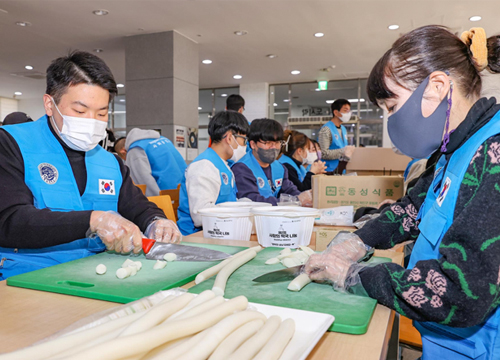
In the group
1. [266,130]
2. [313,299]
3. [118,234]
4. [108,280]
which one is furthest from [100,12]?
[313,299]

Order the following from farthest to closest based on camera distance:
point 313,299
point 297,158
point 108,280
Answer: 1. point 297,158
2. point 108,280
3. point 313,299

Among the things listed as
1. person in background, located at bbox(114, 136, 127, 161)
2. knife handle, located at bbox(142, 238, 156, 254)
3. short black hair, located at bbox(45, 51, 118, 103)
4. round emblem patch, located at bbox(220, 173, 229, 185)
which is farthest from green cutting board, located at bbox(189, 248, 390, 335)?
person in background, located at bbox(114, 136, 127, 161)

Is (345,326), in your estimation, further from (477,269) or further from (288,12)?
(288,12)

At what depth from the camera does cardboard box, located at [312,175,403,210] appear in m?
2.54

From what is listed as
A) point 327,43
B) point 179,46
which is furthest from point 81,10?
point 327,43

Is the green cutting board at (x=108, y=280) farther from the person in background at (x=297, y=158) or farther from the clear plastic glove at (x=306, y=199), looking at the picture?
the person in background at (x=297, y=158)

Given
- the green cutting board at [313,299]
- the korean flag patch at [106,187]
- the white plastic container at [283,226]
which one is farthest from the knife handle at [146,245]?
the korean flag patch at [106,187]

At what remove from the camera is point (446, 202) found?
1028 mm

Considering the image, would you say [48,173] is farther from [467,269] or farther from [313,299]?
[467,269]

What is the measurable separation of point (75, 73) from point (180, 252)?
99cm

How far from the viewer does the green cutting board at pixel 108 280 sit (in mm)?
1047

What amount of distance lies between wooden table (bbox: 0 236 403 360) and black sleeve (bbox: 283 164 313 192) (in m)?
3.80

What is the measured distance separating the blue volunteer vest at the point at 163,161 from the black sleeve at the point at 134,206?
7.81 feet

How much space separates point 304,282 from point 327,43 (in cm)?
777
